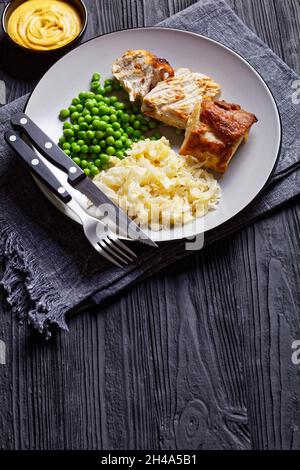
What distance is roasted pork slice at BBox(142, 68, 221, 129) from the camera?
4293mm

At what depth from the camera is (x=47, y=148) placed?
159 inches

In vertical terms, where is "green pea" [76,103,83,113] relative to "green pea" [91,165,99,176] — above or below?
above

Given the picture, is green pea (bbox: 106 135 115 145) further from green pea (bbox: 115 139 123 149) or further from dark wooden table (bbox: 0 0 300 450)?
dark wooden table (bbox: 0 0 300 450)

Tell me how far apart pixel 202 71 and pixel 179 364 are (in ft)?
6.70

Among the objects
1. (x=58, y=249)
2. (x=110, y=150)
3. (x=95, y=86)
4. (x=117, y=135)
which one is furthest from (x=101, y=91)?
(x=58, y=249)

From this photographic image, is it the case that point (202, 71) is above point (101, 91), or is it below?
above

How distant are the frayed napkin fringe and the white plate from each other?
399 mm

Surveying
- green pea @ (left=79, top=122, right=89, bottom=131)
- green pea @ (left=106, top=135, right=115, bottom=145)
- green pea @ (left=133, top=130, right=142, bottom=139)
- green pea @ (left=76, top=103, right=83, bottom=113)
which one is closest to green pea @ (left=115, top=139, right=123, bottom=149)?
green pea @ (left=106, top=135, right=115, bottom=145)

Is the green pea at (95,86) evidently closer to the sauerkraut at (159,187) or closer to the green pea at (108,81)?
the green pea at (108,81)

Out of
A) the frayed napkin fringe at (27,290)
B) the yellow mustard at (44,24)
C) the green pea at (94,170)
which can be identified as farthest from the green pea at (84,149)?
the yellow mustard at (44,24)

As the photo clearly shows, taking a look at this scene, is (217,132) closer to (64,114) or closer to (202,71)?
(202,71)

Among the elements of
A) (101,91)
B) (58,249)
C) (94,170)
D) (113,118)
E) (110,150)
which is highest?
(101,91)

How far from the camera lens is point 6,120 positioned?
14.7 feet

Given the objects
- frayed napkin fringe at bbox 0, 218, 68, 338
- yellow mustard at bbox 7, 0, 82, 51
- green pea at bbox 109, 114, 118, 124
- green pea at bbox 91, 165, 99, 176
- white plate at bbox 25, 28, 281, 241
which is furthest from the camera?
yellow mustard at bbox 7, 0, 82, 51
